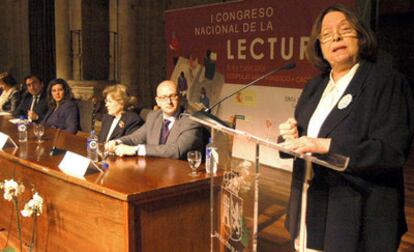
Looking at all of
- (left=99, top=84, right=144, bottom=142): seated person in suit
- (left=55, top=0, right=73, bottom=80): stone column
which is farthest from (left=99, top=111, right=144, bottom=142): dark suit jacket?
(left=55, top=0, right=73, bottom=80): stone column

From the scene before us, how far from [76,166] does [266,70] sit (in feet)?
9.33

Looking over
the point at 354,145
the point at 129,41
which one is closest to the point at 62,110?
the point at 129,41

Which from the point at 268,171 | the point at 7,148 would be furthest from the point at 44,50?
the point at 7,148

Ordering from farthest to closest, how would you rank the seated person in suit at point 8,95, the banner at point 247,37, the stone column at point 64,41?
the stone column at point 64,41 → the seated person in suit at point 8,95 → the banner at point 247,37

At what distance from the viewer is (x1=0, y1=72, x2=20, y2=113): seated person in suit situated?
562cm

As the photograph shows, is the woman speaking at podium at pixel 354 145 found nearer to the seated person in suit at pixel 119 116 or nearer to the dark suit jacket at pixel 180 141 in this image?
the dark suit jacket at pixel 180 141

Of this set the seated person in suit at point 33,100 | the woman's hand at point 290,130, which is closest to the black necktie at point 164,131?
the woman's hand at point 290,130

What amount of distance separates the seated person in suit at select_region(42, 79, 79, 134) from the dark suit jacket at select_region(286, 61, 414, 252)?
10.5 feet

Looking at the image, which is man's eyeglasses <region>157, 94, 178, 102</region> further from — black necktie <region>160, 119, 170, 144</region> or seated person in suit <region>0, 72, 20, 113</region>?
seated person in suit <region>0, 72, 20, 113</region>

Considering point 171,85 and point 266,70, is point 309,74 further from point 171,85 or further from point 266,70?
point 171,85

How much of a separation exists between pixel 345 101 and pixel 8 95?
532 cm

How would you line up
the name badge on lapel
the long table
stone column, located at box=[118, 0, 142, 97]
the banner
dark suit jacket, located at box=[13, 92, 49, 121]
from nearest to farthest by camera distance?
1. the name badge on lapel
2. the long table
3. the banner
4. dark suit jacket, located at box=[13, 92, 49, 121]
5. stone column, located at box=[118, 0, 142, 97]

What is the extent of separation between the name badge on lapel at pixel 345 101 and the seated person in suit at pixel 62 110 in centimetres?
320

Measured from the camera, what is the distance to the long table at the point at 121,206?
6.38 ft
